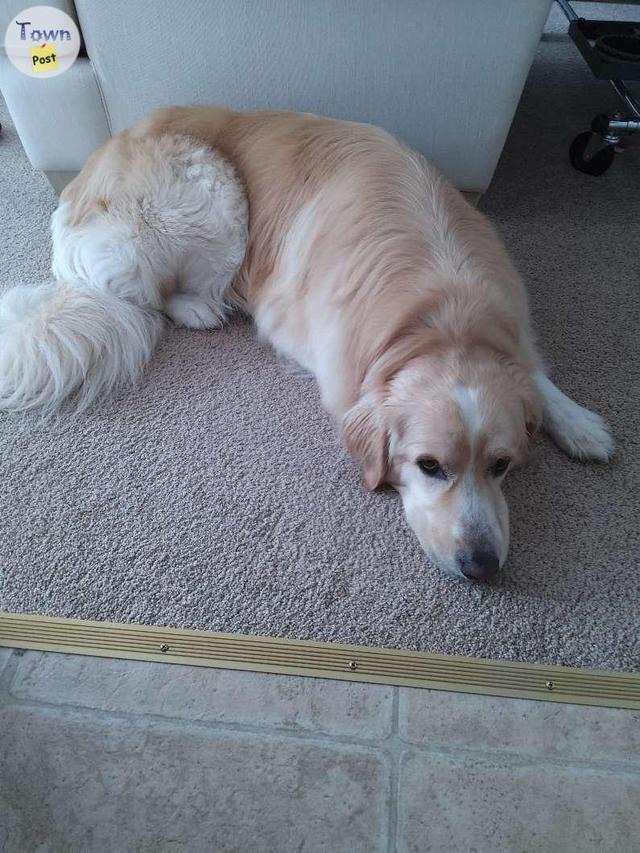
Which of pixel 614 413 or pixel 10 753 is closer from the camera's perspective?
pixel 10 753

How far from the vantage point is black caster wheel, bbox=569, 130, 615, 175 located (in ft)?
7.50

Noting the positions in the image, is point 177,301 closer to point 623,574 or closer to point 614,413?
point 614,413

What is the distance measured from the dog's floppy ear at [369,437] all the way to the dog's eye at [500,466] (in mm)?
206

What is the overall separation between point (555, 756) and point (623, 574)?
0.39 meters

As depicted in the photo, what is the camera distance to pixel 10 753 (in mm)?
918

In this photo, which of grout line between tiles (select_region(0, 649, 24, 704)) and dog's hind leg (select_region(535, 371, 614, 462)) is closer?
grout line between tiles (select_region(0, 649, 24, 704))

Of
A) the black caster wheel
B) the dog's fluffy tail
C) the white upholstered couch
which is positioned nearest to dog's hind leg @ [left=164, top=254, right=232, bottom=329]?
the dog's fluffy tail

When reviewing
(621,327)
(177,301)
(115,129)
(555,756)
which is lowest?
(555,756)

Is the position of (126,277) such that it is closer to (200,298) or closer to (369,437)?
(200,298)

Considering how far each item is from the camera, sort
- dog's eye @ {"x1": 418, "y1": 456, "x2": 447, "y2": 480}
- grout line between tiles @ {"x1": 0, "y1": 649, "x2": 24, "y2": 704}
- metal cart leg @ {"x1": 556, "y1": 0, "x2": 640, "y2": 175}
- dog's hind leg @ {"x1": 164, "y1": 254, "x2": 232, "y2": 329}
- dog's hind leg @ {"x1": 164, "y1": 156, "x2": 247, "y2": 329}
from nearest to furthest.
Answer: grout line between tiles @ {"x1": 0, "y1": 649, "x2": 24, "y2": 704}
dog's eye @ {"x1": 418, "y1": 456, "x2": 447, "y2": 480}
dog's hind leg @ {"x1": 164, "y1": 156, "x2": 247, "y2": 329}
dog's hind leg @ {"x1": 164, "y1": 254, "x2": 232, "y2": 329}
metal cart leg @ {"x1": 556, "y1": 0, "x2": 640, "y2": 175}

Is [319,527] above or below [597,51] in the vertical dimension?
below

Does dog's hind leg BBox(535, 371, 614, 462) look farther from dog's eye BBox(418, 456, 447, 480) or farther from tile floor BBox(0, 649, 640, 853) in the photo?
tile floor BBox(0, 649, 640, 853)

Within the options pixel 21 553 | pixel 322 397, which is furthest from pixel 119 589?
pixel 322 397

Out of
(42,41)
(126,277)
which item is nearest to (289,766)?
(126,277)
